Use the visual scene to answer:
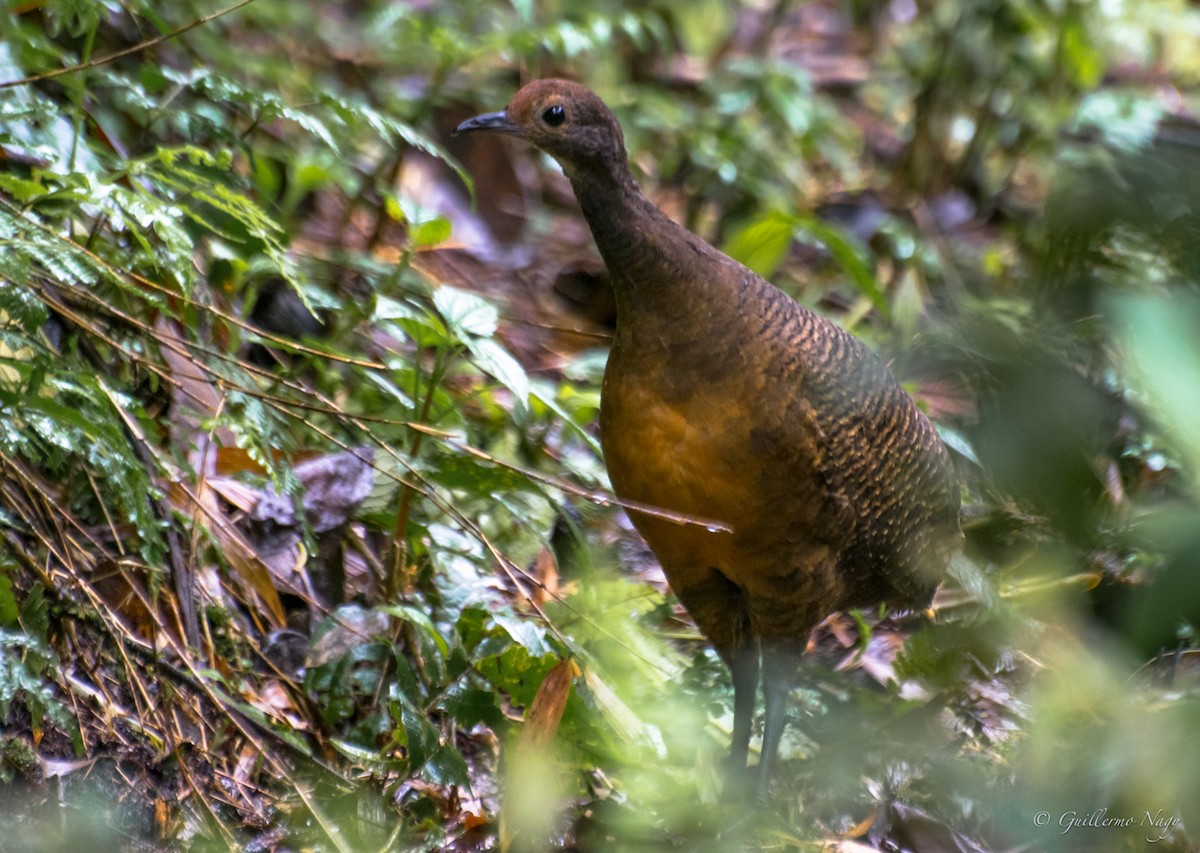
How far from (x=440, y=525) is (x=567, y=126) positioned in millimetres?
1182

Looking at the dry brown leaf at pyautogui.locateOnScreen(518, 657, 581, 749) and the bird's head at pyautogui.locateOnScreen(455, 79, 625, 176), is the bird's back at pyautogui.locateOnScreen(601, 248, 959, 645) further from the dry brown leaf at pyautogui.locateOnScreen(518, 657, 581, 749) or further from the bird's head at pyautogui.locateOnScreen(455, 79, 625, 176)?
the dry brown leaf at pyautogui.locateOnScreen(518, 657, 581, 749)

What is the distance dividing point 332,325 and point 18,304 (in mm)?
1921

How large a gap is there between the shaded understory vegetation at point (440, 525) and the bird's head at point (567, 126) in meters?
0.22

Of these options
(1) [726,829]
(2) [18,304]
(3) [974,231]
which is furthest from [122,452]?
(3) [974,231]

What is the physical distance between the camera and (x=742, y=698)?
362 centimetres

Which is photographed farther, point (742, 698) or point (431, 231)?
point (742, 698)

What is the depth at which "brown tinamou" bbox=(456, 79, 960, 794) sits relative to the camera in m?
2.96

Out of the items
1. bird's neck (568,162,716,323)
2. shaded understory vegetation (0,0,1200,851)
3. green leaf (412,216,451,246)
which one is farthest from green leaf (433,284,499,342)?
bird's neck (568,162,716,323)

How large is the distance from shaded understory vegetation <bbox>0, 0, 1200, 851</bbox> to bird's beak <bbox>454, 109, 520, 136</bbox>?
14cm

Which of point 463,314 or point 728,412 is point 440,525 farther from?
point 728,412

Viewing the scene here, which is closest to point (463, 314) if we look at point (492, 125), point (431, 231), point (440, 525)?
point (431, 231)

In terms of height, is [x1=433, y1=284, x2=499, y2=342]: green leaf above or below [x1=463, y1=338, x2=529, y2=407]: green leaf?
above

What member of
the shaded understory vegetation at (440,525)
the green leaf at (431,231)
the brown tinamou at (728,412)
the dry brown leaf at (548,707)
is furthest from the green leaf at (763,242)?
the dry brown leaf at (548,707)

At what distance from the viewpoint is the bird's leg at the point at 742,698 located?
358 cm
